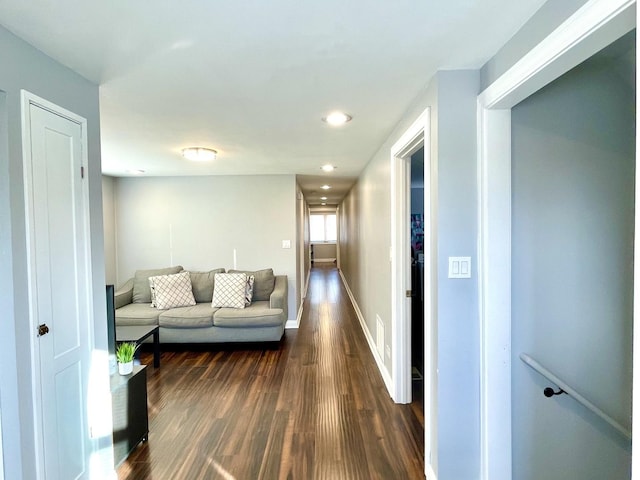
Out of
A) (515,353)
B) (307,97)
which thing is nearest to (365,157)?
(307,97)

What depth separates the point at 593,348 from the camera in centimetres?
157

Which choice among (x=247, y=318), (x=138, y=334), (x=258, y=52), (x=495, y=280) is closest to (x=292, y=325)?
(x=247, y=318)

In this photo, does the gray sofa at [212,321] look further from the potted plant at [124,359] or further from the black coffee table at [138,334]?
the potted plant at [124,359]

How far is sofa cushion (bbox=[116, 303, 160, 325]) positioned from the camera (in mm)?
3602

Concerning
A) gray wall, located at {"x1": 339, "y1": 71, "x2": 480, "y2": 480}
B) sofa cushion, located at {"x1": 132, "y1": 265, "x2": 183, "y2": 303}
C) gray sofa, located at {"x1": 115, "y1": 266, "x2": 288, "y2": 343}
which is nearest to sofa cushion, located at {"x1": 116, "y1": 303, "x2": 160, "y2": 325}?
gray sofa, located at {"x1": 115, "y1": 266, "x2": 288, "y2": 343}

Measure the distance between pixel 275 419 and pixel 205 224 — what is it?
9.92 ft

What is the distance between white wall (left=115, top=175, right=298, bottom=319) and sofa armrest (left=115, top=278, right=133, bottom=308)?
1.10 feet

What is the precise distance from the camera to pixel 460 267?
5.21 ft

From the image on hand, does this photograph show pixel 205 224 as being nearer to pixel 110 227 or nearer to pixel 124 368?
pixel 110 227

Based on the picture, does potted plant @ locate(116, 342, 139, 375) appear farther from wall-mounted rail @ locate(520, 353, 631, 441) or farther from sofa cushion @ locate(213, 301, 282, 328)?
wall-mounted rail @ locate(520, 353, 631, 441)

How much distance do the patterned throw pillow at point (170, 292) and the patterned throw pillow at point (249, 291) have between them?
687 millimetres

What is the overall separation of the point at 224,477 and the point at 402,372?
1.44m

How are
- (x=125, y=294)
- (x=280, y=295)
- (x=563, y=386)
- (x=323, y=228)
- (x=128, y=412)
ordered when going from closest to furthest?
(x=563, y=386) < (x=128, y=412) < (x=280, y=295) < (x=125, y=294) < (x=323, y=228)

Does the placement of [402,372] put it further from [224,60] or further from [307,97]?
[224,60]
